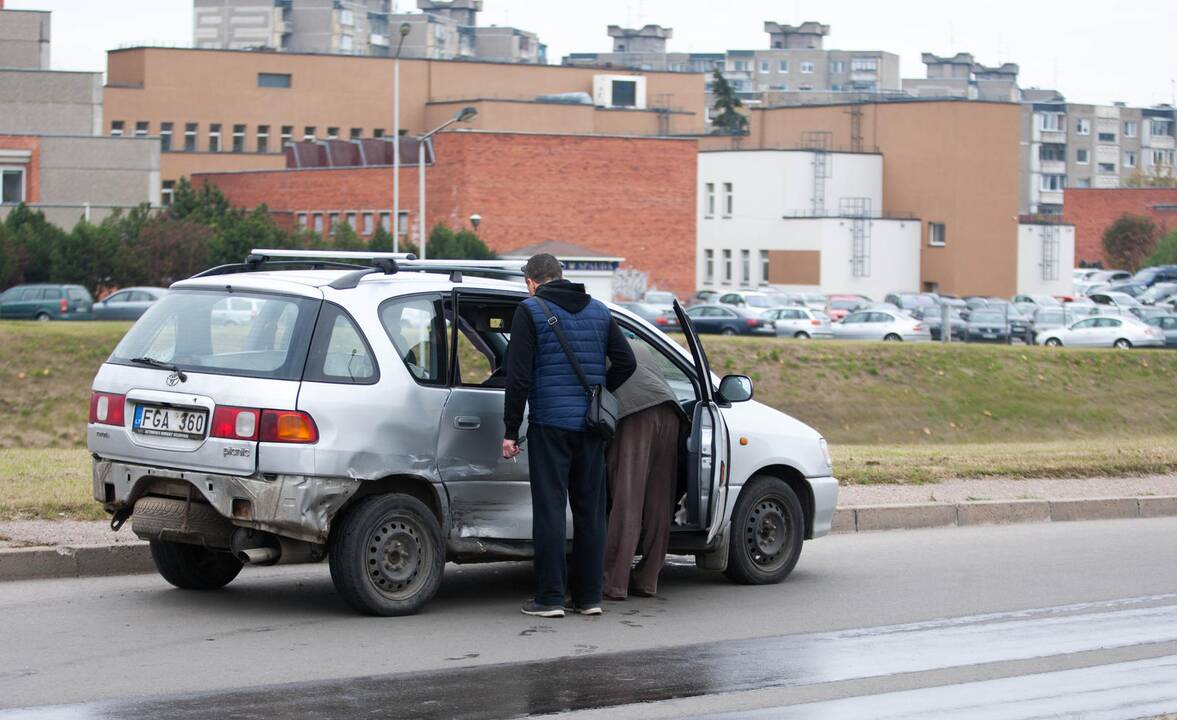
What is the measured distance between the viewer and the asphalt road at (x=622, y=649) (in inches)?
275

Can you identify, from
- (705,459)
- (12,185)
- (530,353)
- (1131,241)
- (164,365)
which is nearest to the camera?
(164,365)

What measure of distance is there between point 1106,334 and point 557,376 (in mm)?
48033

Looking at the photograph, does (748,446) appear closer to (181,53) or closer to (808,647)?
(808,647)

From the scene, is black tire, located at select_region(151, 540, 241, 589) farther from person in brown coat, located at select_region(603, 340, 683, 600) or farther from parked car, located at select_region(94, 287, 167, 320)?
parked car, located at select_region(94, 287, 167, 320)

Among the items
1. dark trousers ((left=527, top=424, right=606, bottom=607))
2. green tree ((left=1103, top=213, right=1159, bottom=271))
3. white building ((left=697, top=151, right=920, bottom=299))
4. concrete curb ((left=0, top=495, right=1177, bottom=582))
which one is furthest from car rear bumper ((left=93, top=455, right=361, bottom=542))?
green tree ((left=1103, top=213, right=1159, bottom=271))

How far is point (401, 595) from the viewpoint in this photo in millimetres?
8859

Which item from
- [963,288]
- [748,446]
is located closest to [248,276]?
[748,446]

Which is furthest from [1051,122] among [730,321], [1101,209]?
[730,321]

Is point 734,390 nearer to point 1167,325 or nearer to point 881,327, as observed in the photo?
point 881,327

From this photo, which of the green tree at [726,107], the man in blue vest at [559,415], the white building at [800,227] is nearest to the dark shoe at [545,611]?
the man in blue vest at [559,415]

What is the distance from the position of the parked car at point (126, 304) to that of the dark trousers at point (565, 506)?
42046 millimetres

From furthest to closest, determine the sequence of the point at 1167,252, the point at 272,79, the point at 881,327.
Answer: the point at 1167,252, the point at 272,79, the point at 881,327

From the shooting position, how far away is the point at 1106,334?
53781 millimetres

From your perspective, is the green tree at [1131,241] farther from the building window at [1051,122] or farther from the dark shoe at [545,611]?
the dark shoe at [545,611]
